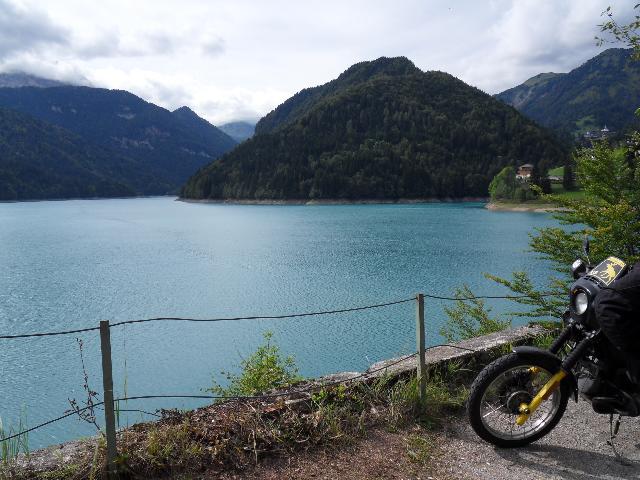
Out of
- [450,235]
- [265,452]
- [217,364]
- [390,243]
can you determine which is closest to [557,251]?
[265,452]

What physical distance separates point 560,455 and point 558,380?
0.71 m

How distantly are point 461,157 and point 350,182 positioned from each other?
1929 inches

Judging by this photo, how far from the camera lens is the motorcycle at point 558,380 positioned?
159 inches

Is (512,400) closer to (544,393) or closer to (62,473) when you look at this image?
(544,393)

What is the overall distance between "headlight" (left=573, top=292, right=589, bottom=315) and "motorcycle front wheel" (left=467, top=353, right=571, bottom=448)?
Answer: 1.76 ft

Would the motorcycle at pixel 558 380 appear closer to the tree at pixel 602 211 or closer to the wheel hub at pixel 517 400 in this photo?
the wheel hub at pixel 517 400

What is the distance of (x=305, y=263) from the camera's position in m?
41.3

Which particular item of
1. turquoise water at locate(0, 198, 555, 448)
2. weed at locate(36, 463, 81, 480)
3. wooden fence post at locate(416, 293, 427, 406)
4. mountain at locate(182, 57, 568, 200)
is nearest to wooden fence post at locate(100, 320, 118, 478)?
weed at locate(36, 463, 81, 480)

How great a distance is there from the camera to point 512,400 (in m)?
4.38

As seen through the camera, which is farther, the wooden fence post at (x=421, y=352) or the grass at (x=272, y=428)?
Answer: the wooden fence post at (x=421, y=352)

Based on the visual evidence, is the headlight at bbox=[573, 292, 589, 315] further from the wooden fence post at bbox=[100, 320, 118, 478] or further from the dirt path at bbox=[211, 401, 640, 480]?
the wooden fence post at bbox=[100, 320, 118, 478]

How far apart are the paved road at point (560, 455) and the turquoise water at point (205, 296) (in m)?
2.30

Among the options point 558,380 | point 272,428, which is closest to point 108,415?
point 272,428

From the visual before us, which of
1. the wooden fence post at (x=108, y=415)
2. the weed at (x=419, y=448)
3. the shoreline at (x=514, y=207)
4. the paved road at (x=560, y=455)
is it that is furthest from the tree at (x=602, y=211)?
the shoreline at (x=514, y=207)
